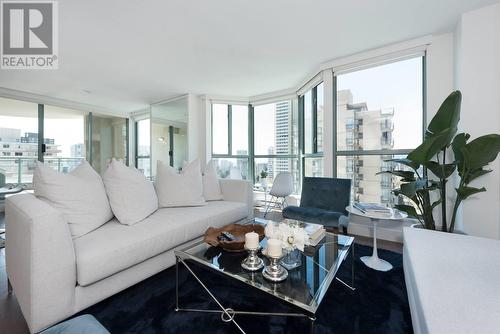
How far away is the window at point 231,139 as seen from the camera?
203 inches

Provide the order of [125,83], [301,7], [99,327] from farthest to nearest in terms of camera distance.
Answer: [125,83] < [301,7] < [99,327]

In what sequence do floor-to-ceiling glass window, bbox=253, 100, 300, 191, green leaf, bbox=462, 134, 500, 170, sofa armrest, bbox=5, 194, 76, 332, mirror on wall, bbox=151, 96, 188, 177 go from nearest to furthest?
sofa armrest, bbox=5, 194, 76, 332
green leaf, bbox=462, 134, 500, 170
floor-to-ceiling glass window, bbox=253, 100, 300, 191
mirror on wall, bbox=151, 96, 188, 177

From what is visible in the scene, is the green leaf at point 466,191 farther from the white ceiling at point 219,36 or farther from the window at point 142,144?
the window at point 142,144

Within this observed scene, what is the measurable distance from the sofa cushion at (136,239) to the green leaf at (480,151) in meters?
2.30

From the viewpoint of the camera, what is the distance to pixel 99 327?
0.82m

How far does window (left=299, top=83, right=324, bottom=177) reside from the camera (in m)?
3.87

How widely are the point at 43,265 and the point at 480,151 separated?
317 cm

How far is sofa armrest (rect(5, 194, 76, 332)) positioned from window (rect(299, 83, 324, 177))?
3.51m

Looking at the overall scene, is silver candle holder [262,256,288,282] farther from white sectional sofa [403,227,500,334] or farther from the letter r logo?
the letter r logo

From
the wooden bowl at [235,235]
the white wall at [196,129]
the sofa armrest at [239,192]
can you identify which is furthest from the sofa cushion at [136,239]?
the white wall at [196,129]

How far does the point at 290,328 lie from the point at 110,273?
3.85 feet

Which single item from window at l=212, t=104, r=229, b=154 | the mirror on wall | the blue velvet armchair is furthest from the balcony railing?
the blue velvet armchair

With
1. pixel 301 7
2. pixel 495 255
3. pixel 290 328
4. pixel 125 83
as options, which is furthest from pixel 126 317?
pixel 125 83

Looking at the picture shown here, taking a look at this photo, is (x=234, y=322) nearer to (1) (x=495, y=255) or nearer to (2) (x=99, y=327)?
(2) (x=99, y=327)
